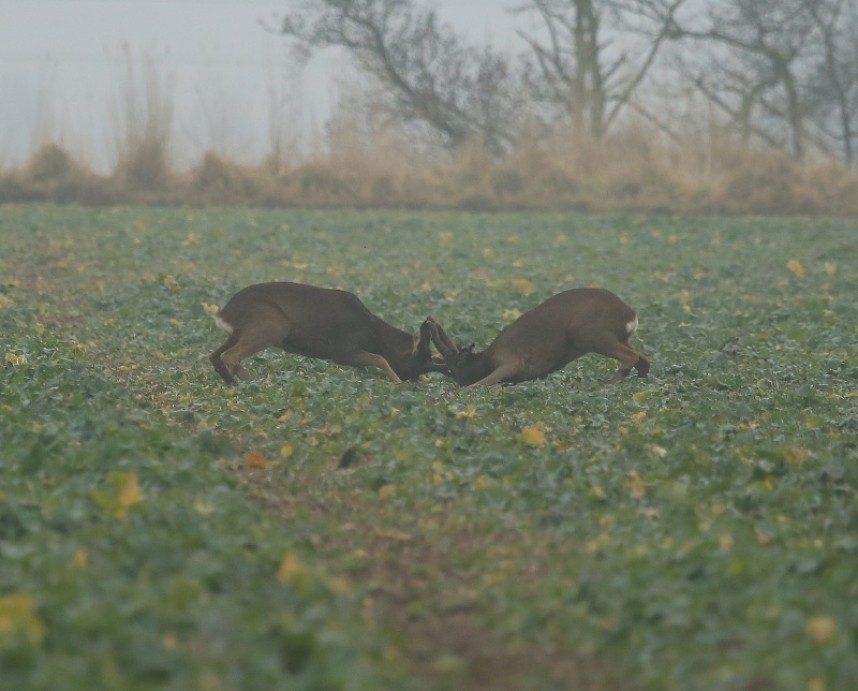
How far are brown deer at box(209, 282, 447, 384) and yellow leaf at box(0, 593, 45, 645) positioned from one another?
6509mm

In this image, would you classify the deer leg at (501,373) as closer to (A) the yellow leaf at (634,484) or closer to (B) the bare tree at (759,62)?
(A) the yellow leaf at (634,484)

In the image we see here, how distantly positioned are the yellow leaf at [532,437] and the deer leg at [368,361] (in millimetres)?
3121

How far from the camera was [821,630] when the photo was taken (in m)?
4.81

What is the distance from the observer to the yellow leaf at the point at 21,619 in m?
4.45

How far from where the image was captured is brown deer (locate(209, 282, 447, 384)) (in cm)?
1132

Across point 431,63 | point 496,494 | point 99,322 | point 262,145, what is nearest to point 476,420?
point 496,494

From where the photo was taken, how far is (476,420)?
30.6ft

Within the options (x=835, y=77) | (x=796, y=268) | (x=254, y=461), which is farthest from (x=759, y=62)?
(x=254, y=461)

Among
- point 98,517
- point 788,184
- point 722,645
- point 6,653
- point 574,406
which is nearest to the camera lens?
point 6,653

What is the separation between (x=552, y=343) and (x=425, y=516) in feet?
14.7

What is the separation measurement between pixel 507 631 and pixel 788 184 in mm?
29710

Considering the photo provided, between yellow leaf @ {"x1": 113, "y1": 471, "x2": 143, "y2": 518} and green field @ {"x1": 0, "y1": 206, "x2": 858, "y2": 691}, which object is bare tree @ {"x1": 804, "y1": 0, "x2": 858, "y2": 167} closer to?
green field @ {"x1": 0, "y1": 206, "x2": 858, "y2": 691}

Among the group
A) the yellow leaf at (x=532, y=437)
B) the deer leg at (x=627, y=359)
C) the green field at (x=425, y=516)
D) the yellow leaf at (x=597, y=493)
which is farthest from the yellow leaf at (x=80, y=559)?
the deer leg at (x=627, y=359)

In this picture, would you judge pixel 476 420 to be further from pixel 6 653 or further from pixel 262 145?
pixel 262 145
